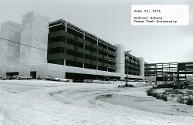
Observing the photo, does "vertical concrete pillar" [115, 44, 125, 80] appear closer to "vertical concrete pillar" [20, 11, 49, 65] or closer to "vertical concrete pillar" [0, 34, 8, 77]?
"vertical concrete pillar" [20, 11, 49, 65]

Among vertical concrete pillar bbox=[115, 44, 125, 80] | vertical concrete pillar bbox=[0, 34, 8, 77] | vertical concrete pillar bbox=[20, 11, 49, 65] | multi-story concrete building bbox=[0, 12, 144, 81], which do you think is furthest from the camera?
vertical concrete pillar bbox=[115, 44, 125, 80]

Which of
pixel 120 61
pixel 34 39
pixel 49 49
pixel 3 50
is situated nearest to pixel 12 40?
pixel 3 50

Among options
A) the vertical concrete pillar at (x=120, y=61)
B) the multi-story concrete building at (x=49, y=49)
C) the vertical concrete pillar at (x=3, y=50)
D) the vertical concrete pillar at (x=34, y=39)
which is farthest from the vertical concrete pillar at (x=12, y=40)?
the vertical concrete pillar at (x=120, y=61)

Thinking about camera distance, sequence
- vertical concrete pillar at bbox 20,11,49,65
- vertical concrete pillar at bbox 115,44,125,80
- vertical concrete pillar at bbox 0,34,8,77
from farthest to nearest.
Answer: vertical concrete pillar at bbox 115,44,125,80
vertical concrete pillar at bbox 0,34,8,77
vertical concrete pillar at bbox 20,11,49,65

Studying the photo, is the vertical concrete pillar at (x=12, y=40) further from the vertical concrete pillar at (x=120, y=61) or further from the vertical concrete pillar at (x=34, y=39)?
the vertical concrete pillar at (x=120, y=61)

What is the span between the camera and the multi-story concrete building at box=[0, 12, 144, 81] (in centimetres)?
6211

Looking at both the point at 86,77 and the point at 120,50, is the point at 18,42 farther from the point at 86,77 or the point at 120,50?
the point at 120,50

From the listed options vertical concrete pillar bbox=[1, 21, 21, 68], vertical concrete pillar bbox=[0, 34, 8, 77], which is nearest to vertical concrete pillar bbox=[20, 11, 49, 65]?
vertical concrete pillar bbox=[1, 21, 21, 68]

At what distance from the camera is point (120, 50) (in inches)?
4097

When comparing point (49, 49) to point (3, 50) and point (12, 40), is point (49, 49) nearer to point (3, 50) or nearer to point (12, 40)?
point (12, 40)

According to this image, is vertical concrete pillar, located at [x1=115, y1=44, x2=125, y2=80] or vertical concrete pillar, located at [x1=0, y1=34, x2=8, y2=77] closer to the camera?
vertical concrete pillar, located at [x1=0, y1=34, x2=8, y2=77]

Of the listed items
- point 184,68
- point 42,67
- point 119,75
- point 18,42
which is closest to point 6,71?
point 18,42

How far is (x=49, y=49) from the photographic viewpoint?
69.2 meters

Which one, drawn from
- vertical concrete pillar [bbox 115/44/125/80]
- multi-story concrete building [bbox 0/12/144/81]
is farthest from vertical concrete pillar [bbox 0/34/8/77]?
vertical concrete pillar [bbox 115/44/125/80]
